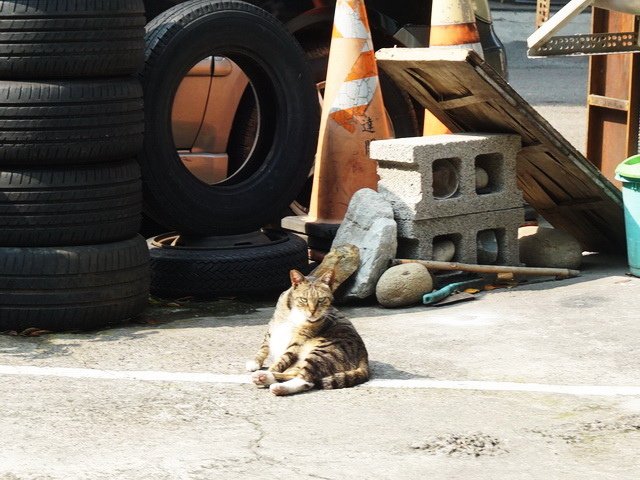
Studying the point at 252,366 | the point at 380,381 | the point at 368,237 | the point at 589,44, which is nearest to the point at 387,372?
the point at 380,381

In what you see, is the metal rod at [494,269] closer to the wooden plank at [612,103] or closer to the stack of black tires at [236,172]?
the stack of black tires at [236,172]

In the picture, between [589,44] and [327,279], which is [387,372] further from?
[589,44]

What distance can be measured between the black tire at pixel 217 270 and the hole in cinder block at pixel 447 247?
841mm

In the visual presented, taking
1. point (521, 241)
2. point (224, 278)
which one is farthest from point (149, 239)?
point (521, 241)

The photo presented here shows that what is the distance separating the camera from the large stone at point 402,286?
6.97m

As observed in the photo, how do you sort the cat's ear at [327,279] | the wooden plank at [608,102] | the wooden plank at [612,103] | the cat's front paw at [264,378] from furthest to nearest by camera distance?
the wooden plank at [608,102] → the wooden plank at [612,103] → the cat's ear at [327,279] → the cat's front paw at [264,378]

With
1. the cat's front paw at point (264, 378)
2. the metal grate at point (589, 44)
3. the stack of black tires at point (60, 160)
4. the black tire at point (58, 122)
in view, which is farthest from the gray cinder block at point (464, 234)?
the cat's front paw at point (264, 378)

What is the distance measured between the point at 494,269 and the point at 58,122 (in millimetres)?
2597

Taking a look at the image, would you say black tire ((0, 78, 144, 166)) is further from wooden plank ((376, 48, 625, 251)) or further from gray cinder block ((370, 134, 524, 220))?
wooden plank ((376, 48, 625, 251))

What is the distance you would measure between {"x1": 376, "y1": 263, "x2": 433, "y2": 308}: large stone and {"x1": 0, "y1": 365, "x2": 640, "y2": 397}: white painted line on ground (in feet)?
4.68

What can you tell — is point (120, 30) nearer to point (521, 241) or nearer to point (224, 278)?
point (224, 278)

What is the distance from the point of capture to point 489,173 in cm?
777

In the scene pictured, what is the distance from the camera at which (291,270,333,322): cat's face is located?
557cm

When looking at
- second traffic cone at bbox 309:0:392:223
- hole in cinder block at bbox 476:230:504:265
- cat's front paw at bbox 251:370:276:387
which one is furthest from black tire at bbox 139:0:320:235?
cat's front paw at bbox 251:370:276:387
